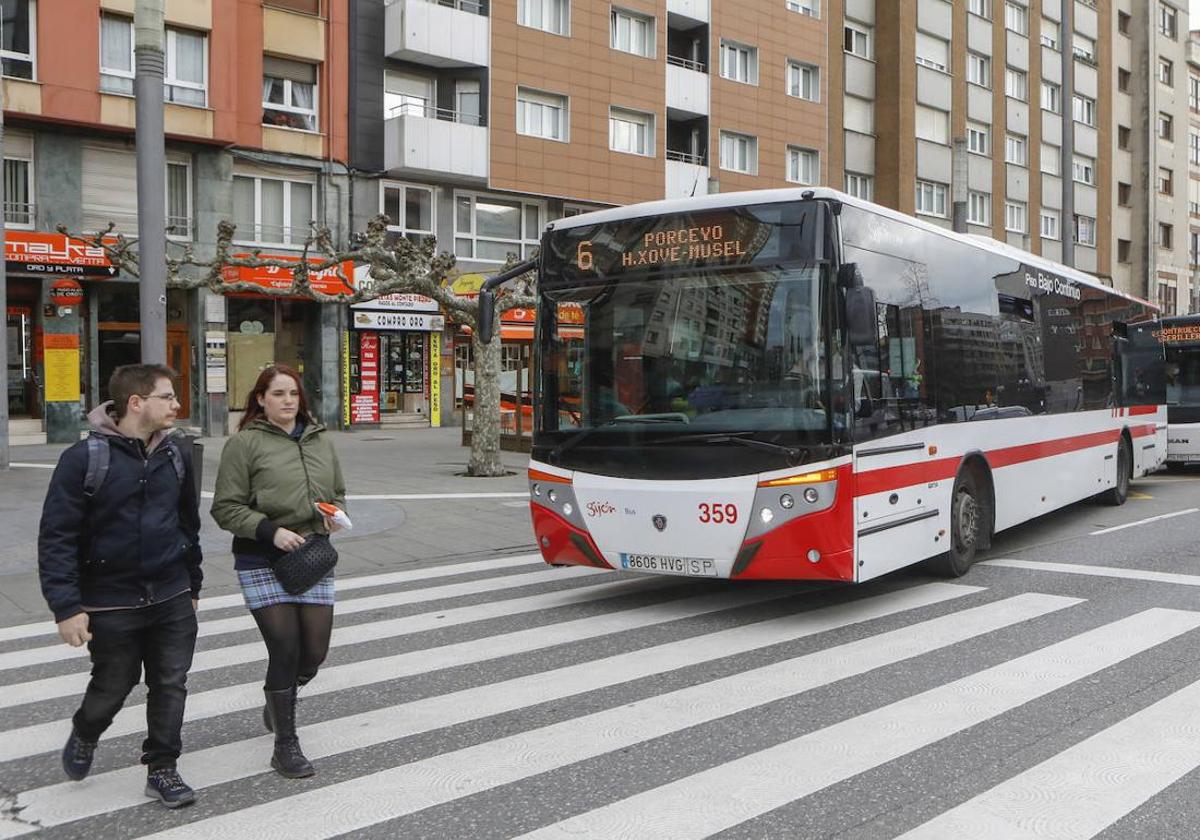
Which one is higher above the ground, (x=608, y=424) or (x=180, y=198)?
(x=180, y=198)

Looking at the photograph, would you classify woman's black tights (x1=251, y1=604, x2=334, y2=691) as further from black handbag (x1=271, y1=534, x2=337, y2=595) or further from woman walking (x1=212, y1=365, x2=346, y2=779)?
black handbag (x1=271, y1=534, x2=337, y2=595)

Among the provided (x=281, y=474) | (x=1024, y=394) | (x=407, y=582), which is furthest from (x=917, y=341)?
(x=281, y=474)

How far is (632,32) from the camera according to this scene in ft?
106

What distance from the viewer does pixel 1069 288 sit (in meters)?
12.4

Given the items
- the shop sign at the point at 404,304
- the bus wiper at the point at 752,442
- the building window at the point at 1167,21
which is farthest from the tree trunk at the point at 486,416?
the building window at the point at 1167,21

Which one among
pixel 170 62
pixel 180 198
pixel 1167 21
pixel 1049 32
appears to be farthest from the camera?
pixel 1167 21

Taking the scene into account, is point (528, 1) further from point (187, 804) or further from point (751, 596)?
point (187, 804)

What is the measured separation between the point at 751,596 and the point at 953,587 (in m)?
1.64

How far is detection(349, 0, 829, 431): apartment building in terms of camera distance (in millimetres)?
27719

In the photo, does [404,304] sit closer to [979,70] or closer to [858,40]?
[858,40]

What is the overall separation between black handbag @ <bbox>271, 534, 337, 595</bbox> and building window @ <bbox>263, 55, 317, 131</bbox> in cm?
2362

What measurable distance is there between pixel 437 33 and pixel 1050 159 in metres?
31.8

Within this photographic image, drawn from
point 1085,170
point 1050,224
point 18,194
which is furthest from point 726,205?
point 1085,170

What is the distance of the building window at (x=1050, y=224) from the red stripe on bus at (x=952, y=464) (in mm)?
37766
